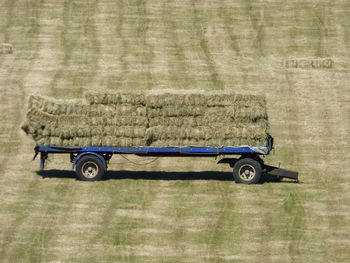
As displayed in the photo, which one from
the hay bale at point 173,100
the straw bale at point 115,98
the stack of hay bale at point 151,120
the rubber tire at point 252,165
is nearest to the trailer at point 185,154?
the rubber tire at point 252,165

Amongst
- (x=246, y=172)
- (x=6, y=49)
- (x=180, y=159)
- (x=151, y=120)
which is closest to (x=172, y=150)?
(x=151, y=120)

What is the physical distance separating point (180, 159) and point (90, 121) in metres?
5.40

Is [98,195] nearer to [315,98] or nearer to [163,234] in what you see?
[163,234]

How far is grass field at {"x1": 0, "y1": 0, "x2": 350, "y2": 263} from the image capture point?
20.0m

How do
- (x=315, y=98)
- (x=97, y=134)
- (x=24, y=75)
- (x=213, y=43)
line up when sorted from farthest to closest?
1. (x=213, y=43)
2. (x=24, y=75)
3. (x=315, y=98)
4. (x=97, y=134)

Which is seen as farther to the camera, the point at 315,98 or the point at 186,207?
the point at 315,98

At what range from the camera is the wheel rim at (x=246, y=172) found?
2578 centimetres

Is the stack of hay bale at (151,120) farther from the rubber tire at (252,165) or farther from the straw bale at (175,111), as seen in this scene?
the rubber tire at (252,165)

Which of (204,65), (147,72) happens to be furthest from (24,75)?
(204,65)

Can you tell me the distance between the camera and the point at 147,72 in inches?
1585

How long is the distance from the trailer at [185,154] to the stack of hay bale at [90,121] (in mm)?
229

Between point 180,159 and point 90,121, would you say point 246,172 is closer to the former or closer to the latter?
point 180,159

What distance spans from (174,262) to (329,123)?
1798 cm

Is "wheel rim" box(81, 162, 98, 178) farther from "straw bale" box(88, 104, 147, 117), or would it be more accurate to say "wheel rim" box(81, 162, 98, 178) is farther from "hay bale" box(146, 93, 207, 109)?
"hay bale" box(146, 93, 207, 109)
